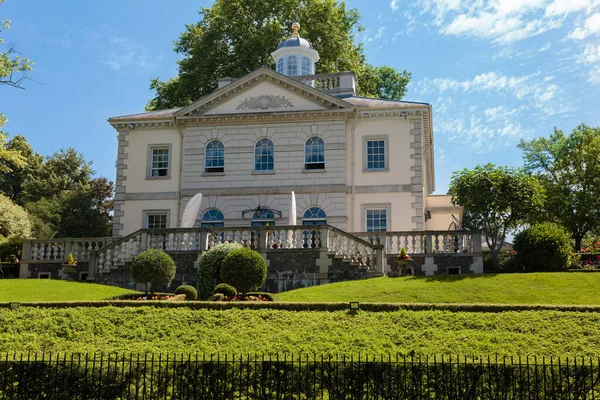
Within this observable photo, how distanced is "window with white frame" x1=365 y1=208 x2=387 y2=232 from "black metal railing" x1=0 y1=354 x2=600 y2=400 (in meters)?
19.2

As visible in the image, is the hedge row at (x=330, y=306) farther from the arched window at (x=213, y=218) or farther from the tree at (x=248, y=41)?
the tree at (x=248, y=41)

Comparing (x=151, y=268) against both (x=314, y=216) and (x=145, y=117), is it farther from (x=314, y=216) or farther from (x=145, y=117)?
(x=145, y=117)

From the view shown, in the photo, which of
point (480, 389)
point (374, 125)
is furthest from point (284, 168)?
point (480, 389)

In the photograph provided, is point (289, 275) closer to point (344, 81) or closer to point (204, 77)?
point (344, 81)

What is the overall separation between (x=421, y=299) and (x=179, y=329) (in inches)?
294

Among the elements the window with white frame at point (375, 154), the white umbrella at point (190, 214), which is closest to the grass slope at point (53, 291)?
the white umbrella at point (190, 214)

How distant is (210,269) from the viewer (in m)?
24.0

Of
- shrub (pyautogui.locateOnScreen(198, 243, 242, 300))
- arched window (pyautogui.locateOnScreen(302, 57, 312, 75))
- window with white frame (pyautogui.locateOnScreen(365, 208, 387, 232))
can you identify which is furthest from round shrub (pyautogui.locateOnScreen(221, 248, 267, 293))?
arched window (pyautogui.locateOnScreen(302, 57, 312, 75))

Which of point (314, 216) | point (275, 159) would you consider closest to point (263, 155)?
point (275, 159)

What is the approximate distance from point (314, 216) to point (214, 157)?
5.62m

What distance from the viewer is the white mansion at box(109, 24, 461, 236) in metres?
32.2

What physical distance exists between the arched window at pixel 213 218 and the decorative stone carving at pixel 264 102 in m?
4.98

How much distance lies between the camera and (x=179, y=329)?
52.7ft

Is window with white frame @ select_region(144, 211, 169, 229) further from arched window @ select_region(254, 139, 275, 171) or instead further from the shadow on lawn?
the shadow on lawn
